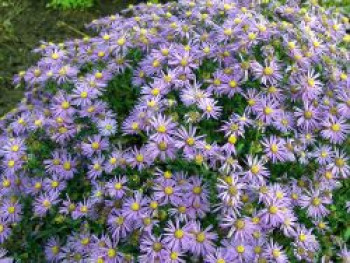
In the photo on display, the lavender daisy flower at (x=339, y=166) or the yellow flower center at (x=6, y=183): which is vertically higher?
the lavender daisy flower at (x=339, y=166)

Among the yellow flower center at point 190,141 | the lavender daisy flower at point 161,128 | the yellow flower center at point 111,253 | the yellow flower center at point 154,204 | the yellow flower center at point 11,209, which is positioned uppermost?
the lavender daisy flower at point 161,128

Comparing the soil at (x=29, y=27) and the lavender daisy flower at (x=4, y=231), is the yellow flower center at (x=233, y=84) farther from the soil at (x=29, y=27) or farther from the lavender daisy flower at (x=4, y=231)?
the soil at (x=29, y=27)

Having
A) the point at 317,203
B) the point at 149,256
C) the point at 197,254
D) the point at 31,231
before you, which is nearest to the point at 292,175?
the point at 317,203

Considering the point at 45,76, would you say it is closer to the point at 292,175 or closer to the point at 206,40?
the point at 206,40

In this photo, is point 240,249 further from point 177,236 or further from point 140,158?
point 140,158

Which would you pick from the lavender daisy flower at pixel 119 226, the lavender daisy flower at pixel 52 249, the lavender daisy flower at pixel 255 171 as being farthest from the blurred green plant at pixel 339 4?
the lavender daisy flower at pixel 52 249

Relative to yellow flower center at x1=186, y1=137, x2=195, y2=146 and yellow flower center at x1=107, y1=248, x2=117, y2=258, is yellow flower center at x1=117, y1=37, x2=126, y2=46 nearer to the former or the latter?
yellow flower center at x1=186, y1=137, x2=195, y2=146
